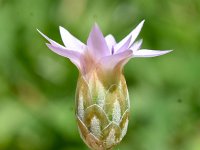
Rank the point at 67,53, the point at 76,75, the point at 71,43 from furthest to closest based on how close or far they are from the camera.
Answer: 1. the point at 76,75
2. the point at 71,43
3. the point at 67,53

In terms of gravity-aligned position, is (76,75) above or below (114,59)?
below

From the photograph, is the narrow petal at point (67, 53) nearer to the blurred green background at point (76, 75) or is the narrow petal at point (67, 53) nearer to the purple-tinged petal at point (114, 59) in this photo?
the purple-tinged petal at point (114, 59)

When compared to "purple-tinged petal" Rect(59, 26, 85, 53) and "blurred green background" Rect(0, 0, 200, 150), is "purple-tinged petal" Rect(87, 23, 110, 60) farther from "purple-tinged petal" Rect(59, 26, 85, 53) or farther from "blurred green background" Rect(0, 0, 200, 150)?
"blurred green background" Rect(0, 0, 200, 150)

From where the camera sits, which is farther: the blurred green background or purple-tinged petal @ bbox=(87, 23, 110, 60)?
the blurred green background

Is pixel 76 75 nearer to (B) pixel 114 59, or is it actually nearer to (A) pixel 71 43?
(A) pixel 71 43

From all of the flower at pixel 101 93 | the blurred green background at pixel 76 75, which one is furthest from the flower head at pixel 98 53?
the blurred green background at pixel 76 75

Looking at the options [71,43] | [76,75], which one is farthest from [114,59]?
[76,75]

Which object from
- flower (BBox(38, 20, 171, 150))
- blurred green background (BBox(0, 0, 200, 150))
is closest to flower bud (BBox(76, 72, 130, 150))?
flower (BBox(38, 20, 171, 150))
